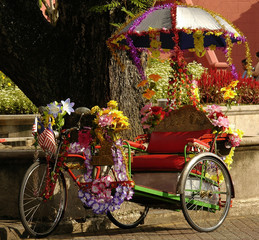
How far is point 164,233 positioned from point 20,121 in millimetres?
6393

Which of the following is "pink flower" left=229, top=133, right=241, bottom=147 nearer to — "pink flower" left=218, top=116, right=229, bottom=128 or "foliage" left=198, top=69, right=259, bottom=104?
"pink flower" left=218, top=116, right=229, bottom=128

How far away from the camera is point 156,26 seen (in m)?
6.69

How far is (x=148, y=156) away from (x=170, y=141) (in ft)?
1.70

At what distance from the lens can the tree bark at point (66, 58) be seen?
25.8 ft

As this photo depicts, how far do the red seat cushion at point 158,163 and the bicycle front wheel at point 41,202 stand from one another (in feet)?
2.92

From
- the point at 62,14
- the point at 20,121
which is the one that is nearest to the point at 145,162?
the point at 62,14

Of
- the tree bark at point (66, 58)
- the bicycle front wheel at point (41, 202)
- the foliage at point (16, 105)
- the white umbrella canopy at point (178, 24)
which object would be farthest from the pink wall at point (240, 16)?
the bicycle front wheel at point (41, 202)

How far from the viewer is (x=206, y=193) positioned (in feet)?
22.2

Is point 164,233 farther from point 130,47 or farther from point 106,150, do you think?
point 130,47

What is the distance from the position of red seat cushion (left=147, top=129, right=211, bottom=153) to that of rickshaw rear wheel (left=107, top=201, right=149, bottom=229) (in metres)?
0.70

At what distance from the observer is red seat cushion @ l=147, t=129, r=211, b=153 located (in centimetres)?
727

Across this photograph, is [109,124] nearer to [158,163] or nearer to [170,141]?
[158,163]

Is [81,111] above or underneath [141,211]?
above

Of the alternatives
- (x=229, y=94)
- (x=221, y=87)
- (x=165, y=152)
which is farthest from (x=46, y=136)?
(x=221, y=87)
